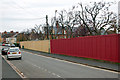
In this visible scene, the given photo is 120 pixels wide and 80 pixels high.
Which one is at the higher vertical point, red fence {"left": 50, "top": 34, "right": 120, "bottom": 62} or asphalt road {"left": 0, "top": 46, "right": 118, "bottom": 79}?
red fence {"left": 50, "top": 34, "right": 120, "bottom": 62}

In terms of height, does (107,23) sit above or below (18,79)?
above

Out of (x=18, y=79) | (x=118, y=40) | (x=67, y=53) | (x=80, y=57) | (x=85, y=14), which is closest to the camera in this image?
(x=18, y=79)

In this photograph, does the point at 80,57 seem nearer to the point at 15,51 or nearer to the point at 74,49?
the point at 74,49

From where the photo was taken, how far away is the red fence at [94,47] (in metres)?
15.8

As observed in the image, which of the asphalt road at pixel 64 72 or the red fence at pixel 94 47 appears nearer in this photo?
the asphalt road at pixel 64 72

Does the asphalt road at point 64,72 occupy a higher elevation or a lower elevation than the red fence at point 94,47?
lower

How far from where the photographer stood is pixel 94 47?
1905 centimetres

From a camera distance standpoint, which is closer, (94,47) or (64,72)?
(64,72)

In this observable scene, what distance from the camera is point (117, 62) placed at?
15.4 meters

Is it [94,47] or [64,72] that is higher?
[94,47]

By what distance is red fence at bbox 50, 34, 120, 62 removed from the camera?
15758mm

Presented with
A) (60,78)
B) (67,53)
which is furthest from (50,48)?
(60,78)

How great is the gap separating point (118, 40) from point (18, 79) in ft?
29.3

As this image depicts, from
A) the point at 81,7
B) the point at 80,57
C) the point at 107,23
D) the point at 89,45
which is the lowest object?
the point at 80,57
